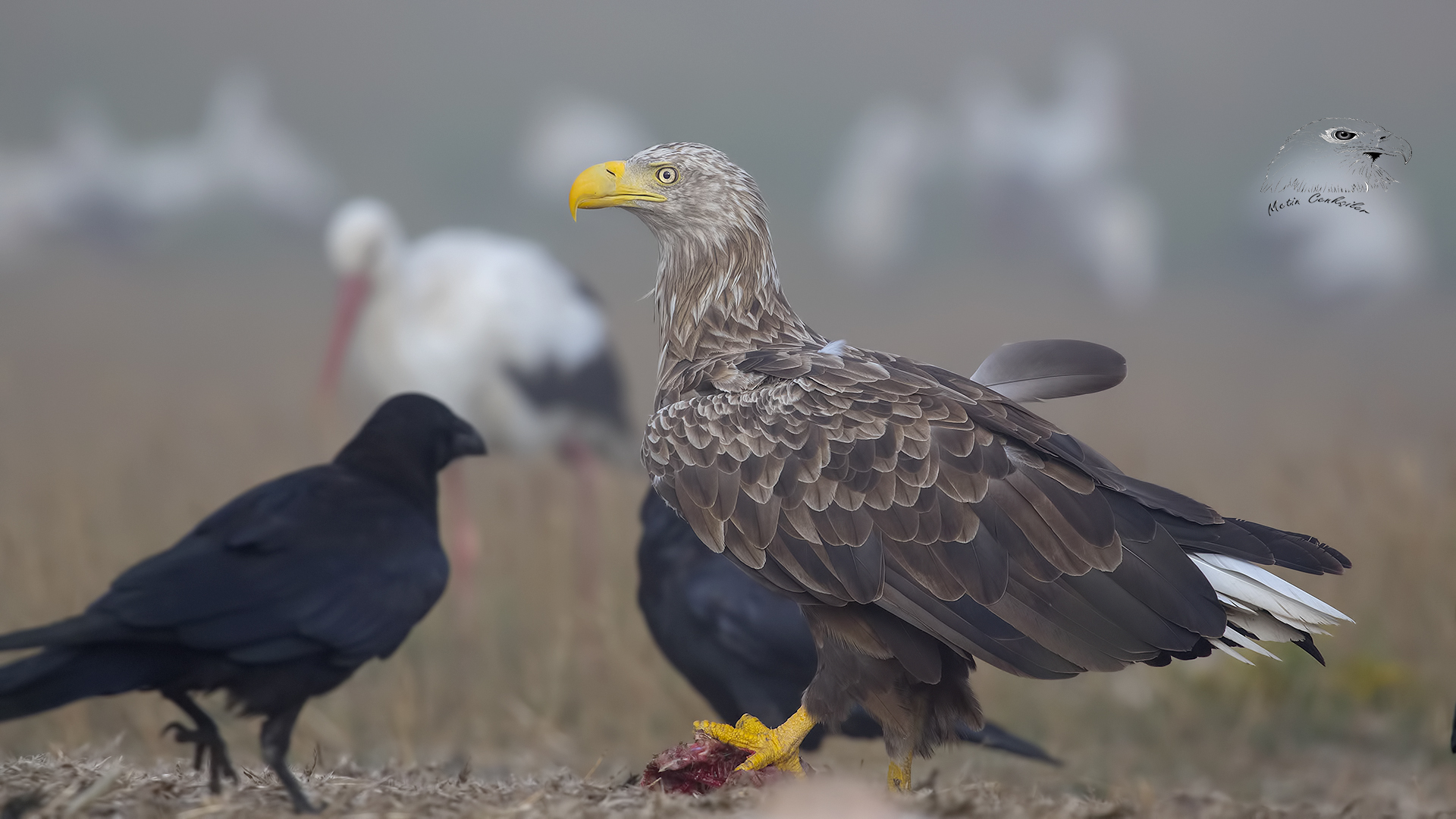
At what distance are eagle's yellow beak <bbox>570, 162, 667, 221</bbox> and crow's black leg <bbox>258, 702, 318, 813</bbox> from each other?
4.75ft

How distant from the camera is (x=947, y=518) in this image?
2539mm

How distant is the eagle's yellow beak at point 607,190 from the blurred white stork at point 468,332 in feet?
10.1

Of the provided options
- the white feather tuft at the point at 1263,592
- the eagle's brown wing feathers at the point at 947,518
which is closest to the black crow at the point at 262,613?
the eagle's brown wing feathers at the point at 947,518

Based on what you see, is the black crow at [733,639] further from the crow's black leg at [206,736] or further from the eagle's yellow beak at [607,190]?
the crow's black leg at [206,736]

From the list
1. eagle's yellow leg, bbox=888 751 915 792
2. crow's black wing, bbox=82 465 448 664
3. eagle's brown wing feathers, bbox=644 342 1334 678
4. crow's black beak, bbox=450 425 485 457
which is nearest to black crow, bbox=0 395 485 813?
crow's black wing, bbox=82 465 448 664

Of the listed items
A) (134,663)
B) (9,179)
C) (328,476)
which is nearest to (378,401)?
(9,179)

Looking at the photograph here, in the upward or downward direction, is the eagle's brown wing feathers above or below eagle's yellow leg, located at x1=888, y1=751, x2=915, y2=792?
above

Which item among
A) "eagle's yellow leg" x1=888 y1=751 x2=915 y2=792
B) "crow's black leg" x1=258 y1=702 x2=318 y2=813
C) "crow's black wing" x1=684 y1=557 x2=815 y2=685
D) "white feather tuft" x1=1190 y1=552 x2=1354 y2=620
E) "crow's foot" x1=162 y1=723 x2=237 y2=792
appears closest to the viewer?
"white feather tuft" x1=1190 y1=552 x2=1354 y2=620

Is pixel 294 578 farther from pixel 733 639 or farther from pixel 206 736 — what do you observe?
pixel 733 639

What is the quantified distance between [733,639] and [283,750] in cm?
137

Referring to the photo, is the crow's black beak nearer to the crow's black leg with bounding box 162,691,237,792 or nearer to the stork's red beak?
the crow's black leg with bounding box 162,691,237,792

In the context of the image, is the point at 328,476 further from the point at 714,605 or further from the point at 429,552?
the point at 714,605

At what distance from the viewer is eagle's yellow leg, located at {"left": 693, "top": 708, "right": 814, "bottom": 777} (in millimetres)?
2662

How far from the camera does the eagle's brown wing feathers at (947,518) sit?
245 centimetres
